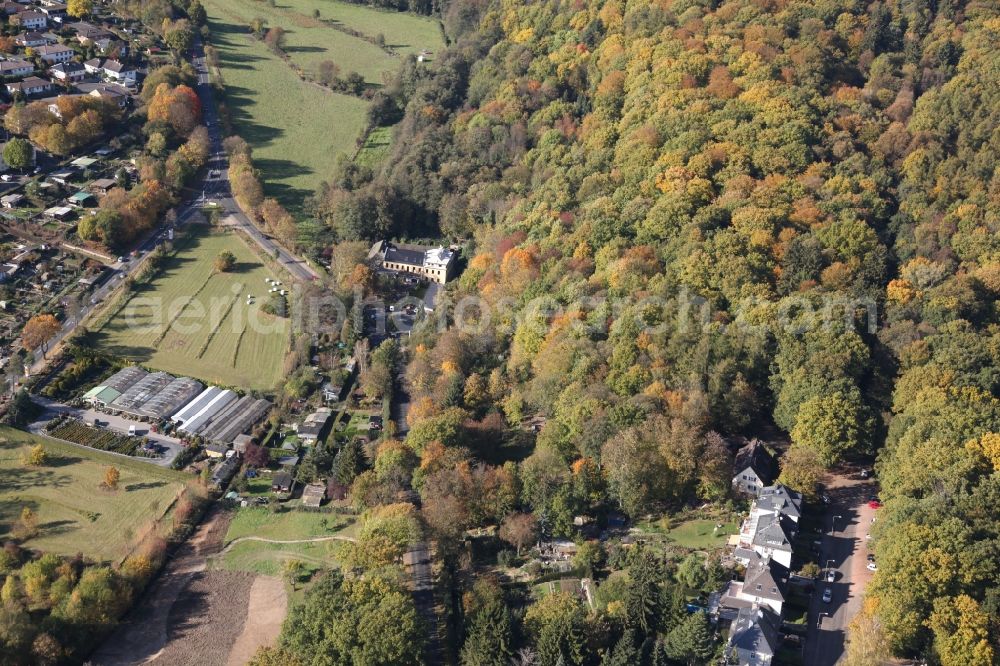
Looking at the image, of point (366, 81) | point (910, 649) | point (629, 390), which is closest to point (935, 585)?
point (910, 649)

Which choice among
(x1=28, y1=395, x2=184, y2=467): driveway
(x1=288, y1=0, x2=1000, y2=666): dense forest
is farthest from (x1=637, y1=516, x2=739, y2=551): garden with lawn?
(x1=28, y1=395, x2=184, y2=467): driveway

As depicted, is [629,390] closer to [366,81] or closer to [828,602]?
[828,602]

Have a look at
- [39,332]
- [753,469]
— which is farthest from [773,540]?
[39,332]

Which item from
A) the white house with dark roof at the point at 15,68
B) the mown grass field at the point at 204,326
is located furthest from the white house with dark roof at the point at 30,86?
the mown grass field at the point at 204,326

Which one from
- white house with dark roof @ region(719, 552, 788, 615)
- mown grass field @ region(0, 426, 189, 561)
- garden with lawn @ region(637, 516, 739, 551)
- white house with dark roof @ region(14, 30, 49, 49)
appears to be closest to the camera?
white house with dark roof @ region(719, 552, 788, 615)

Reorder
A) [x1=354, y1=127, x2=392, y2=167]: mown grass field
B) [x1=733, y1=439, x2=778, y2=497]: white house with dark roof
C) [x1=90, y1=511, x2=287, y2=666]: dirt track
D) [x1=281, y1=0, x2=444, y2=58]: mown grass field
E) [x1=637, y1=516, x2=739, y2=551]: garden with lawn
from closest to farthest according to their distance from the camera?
[x1=90, y1=511, x2=287, y2=666]: dirt track, [x1=637, y1=516, x2=739, y2=551]: garden with lawn, [x1=733, y1=439, x2=778, y2=497]: white house with dark roof, [x1=354, y1=127, x2=392, y2=167]: mown grass field, [x1=281, y1=0, x2=444, y2=58]: mown grass field

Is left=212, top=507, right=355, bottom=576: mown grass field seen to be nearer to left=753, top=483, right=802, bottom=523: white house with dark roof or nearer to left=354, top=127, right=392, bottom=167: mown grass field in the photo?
left=753, top=483, right=802, bottom=523: white house with dark roof
